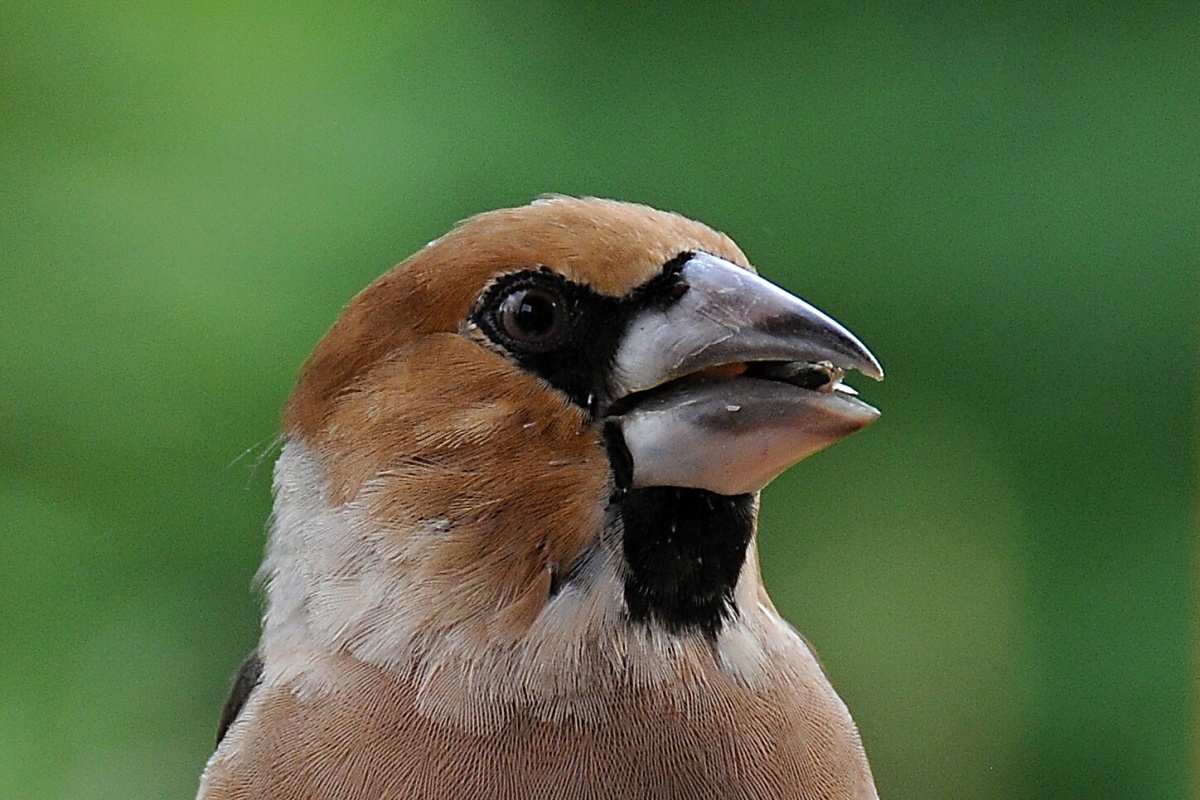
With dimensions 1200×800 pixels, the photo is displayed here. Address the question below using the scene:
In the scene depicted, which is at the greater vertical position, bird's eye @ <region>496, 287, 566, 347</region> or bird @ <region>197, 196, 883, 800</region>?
bird's eye @ <region>496, 287, 566, 347</region>

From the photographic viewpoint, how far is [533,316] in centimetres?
94

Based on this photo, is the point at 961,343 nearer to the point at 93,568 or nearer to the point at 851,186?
the point at 851,186

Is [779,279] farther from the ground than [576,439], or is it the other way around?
[576,439]

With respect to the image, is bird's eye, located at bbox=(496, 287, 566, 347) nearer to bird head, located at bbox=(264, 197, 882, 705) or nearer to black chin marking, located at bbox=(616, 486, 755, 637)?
bird head, located at bbox=(264, 197, 882, 705)

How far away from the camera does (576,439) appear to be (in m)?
0.92

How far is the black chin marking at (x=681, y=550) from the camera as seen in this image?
924mm

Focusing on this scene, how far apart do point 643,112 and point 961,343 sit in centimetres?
57

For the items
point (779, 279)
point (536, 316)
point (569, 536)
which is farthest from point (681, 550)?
point (779, 279)

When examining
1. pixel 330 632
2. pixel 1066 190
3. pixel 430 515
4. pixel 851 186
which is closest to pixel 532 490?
pixel 430 515

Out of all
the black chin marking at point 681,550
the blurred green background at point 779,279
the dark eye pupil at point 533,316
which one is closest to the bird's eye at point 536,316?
the dark eye pupil at point 533,316

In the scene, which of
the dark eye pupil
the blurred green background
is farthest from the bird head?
the blurred green background

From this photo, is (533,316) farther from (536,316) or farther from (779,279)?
(779,279)

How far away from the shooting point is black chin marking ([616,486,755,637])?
0.92 meters

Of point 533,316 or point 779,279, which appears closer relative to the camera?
point 533,316
